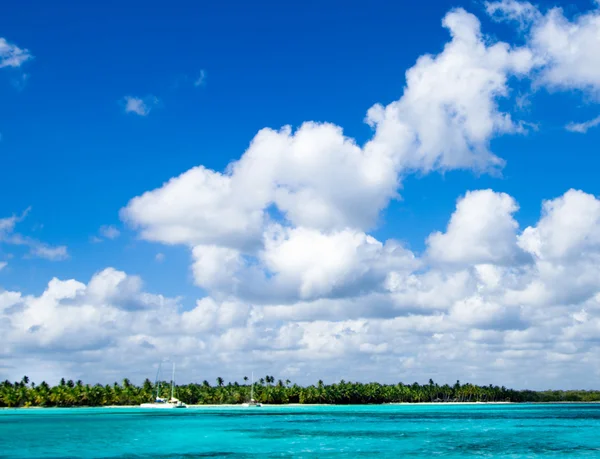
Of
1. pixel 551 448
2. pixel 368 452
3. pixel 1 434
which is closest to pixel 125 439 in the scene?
pixel 1 434

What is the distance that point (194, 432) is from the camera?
109 m

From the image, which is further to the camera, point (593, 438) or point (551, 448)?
point (593, 438)

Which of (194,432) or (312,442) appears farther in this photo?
(194,432)

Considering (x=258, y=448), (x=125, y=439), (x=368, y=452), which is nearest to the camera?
(x=368, y=452)

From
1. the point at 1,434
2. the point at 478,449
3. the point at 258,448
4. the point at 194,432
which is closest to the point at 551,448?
the point at 478,449

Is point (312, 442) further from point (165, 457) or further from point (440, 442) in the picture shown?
point (165, 457)

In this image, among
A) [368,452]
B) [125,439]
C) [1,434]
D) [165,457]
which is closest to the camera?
[165,457]

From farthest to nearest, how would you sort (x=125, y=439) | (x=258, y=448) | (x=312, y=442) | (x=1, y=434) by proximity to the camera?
(x=1, y=434) < (x=125, y=439) < (x=312, y=442) < (x=258, y=448)

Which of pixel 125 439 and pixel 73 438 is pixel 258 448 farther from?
pixel 73 438

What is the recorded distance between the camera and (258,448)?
79.0 m

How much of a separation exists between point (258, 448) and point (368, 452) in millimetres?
13787

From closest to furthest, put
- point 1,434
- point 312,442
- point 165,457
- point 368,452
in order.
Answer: point 165,457, point 368,452, point 312,442, point 1,434

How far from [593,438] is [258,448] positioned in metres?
50.9

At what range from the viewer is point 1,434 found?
102875 millimetres
